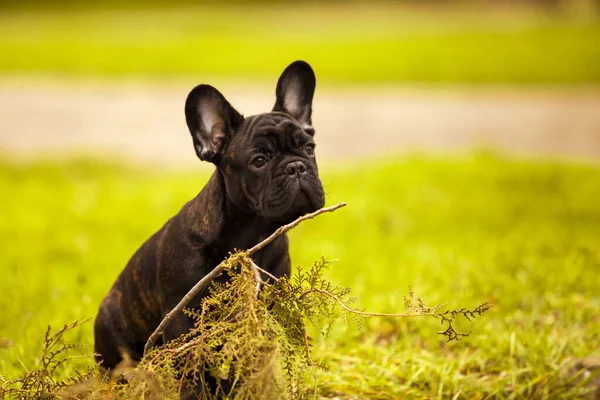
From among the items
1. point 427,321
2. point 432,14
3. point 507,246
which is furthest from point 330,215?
point 432,14

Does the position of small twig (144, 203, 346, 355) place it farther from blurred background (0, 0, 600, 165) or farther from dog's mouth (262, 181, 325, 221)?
blurred background (0, 0, 600, 165)

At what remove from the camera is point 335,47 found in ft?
66.5

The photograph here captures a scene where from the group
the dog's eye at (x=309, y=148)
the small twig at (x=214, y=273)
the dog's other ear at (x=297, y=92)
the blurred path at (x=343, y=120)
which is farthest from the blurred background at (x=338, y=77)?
the small twig at (x=214, y=273)

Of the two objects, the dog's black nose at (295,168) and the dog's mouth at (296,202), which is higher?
the dog's black nose at (295,168)

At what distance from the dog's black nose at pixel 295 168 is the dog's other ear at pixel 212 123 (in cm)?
34

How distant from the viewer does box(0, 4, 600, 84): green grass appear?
17.5 metres

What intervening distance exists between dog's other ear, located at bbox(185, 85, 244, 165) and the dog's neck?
0.10 m

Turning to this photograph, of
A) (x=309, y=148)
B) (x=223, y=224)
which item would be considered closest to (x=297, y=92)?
(x=309, y=148)

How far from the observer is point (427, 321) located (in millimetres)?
4895

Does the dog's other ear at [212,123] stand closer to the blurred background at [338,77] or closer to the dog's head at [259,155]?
the dog's head at [259,155]

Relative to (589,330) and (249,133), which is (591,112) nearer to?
(589,330)

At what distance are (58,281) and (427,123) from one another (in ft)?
27.3

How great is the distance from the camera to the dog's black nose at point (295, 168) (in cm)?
311

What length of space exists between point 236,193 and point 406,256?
3698 mm
